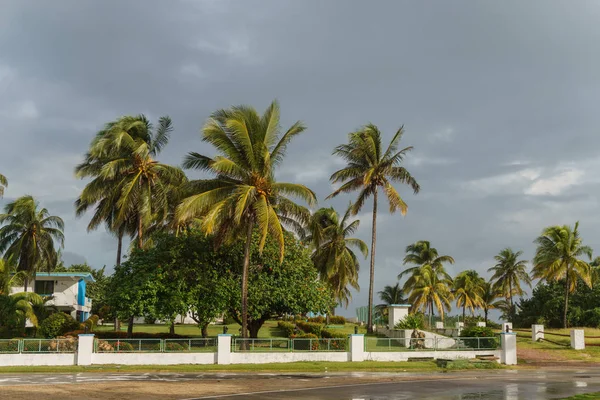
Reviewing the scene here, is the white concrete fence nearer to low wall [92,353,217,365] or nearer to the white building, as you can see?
low wall [92,353,217,365]

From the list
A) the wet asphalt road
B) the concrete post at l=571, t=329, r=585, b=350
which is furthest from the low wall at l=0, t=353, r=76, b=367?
the concrete post at l=571, t=329, r=585, b=350

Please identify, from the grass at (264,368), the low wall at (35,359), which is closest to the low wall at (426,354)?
the grass at (264,368)

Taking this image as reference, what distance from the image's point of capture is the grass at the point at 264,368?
27797 mm

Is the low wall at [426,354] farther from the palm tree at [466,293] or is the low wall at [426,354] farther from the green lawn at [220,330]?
the palm tree at [466,293]

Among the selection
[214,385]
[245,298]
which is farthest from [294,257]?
[214,385]

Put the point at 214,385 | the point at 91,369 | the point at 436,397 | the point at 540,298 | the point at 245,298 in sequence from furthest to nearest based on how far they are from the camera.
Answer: the point at 540,298, the point at 245,298, the point at 91,369, the point at 214,385, the point at 436,397

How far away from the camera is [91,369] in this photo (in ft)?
91.8

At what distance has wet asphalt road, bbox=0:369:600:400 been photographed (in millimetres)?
18594

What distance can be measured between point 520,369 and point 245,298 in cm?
1495

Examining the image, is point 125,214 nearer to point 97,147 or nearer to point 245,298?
point 97,147

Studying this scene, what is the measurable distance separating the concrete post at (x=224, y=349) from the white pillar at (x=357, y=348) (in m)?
6.51

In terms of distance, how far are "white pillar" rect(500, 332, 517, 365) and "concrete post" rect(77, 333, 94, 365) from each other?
71.8ft

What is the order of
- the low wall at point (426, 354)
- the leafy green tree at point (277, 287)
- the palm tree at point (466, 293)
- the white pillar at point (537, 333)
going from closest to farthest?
1. the low wall at point (426, 354)
2. the leafy green tree at point (277, 287)
3. the white pillar at point (537, 333)
4. the palm tree at point (466, 293)

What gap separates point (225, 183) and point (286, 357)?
10219 mm
